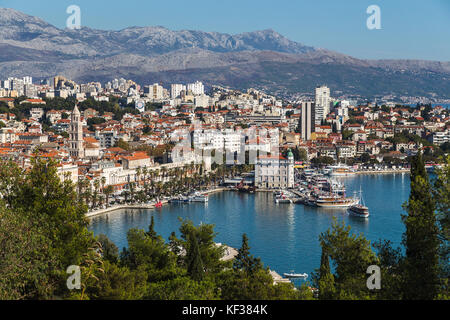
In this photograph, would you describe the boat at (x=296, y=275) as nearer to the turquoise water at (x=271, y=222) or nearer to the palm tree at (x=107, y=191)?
the turquoise water at (x=271, y=222)

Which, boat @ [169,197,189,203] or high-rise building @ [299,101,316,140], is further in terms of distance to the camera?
high-rise building @ [299,101,316,140]

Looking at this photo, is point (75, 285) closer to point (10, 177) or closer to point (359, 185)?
point (10, 177)

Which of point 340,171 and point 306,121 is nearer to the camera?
point 340,171

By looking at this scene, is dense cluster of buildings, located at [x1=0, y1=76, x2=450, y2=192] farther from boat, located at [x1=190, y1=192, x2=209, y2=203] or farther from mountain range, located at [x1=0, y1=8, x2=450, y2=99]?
mountain range, located at [x1=0, y1=8, x2=450, y2=99]

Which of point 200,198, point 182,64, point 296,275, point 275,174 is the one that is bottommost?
point 296,275

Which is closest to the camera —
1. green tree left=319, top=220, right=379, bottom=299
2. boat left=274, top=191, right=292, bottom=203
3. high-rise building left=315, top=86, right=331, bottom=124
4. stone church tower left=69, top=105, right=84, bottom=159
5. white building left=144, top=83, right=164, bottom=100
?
green tree left=319, top=220, right=379, bottom=299

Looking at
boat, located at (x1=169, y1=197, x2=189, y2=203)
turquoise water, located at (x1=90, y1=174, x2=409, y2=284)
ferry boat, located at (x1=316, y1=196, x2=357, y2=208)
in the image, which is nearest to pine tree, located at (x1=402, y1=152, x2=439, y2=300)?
turquoise water, located at (x1=90, y1=174, x2=409, y2=284)

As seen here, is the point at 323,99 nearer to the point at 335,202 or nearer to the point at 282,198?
the point at 282,198

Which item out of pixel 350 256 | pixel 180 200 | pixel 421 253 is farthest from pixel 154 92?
pixel 421 253
